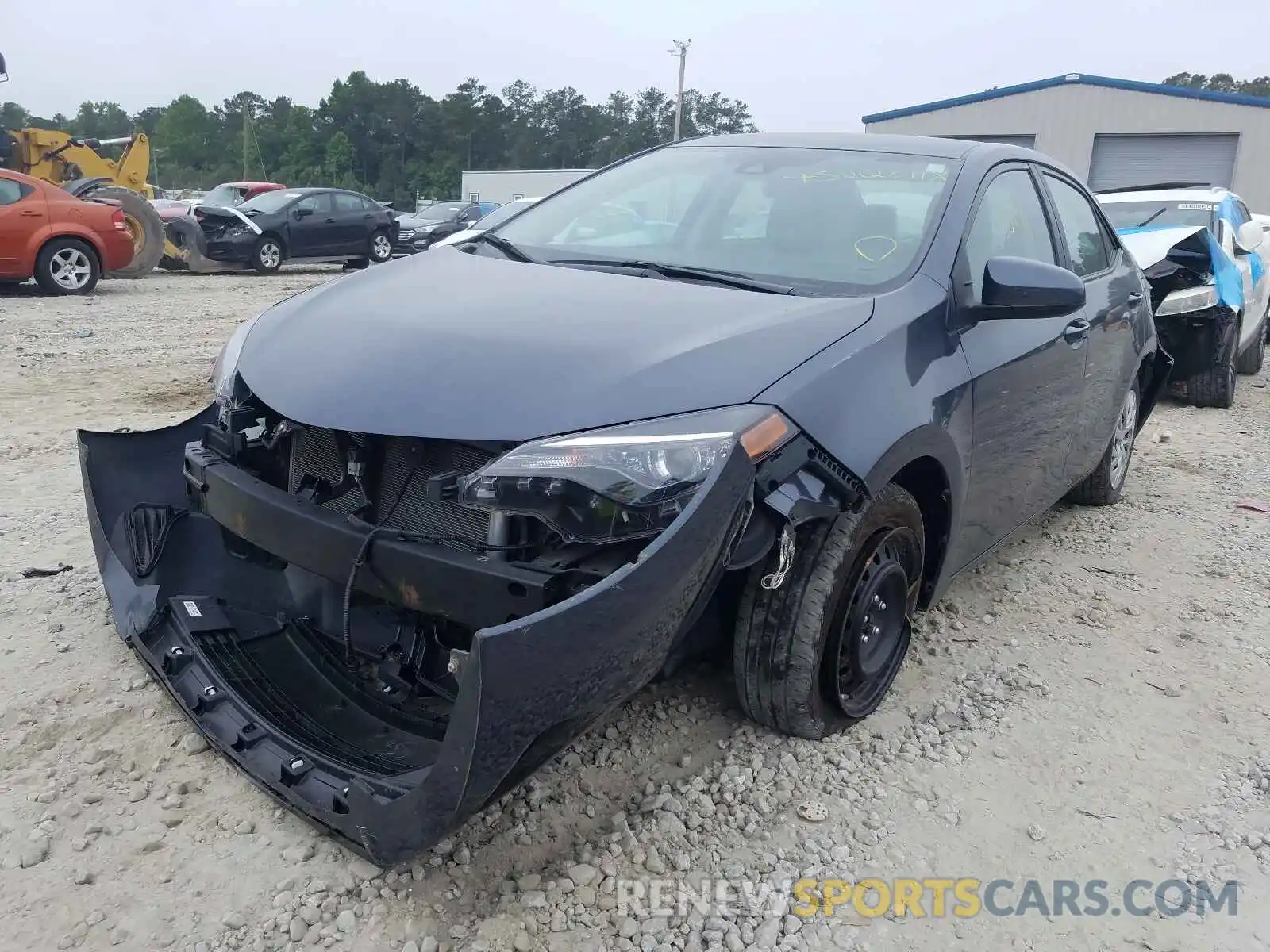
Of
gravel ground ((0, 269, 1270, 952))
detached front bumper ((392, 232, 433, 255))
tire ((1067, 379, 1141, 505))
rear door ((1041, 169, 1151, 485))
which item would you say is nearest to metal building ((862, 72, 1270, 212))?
detached front bumper ((392, 232, 433, 255))

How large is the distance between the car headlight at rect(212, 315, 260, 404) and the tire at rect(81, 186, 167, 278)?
12.4m

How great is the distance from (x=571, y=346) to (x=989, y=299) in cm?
130

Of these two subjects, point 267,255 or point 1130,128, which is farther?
point 1130,128

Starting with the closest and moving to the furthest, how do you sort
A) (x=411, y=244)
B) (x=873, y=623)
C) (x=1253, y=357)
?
(x=873, y=623), (x=1253, y=357), (x=411, y=244)

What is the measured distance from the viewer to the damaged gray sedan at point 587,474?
2010 mm

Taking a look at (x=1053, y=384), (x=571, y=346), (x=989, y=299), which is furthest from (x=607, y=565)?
(x=1053, y=384)

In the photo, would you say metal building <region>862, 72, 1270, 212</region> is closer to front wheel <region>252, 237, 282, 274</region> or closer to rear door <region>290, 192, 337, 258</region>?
rear door <region>290, 192, 337, 258</region>

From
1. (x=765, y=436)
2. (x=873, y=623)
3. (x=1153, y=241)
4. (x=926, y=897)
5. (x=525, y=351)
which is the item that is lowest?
(x=926, y=897)

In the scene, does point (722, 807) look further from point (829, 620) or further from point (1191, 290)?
point (1191, 290)

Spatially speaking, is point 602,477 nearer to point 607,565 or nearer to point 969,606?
point 607,565

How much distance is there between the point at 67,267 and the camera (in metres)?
12.1

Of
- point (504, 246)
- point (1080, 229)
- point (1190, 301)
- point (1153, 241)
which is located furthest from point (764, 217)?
point (1153, 241)

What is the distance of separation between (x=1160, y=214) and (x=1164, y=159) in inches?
974

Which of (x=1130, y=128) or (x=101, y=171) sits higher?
(x=1130, y=128)
